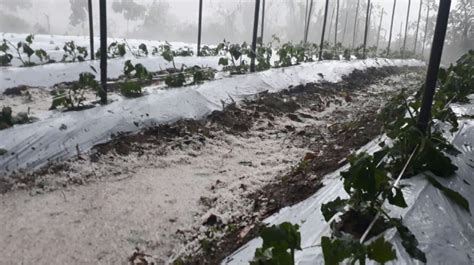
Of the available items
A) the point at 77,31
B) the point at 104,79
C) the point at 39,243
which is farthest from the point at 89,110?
the point at 77,31

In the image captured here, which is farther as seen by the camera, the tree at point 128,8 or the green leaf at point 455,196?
the tree at point 128,8

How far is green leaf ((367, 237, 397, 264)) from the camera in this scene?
1.39m

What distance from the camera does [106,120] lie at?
4.67 m

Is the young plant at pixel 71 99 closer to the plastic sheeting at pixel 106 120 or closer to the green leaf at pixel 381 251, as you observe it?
the plastic sheeting at pixel 106 120

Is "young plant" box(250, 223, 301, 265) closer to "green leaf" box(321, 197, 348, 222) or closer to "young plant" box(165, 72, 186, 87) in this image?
"green leaf" box(321, 197, 348, 222)

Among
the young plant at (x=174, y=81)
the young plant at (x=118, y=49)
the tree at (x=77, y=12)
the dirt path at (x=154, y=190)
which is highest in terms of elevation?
the tree at (x=77, y=12)

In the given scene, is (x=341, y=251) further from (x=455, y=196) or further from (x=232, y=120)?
(x=232, y=120)

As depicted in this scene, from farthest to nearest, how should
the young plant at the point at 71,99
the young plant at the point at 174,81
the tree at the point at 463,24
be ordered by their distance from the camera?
the tree at the point at 463,24 → the young plant at the point at 174,81 → the young plant at the point at 71,99

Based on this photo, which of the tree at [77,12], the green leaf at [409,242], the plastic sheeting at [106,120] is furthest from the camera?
the tree at [77,12]

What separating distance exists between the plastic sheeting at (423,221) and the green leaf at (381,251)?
1.12 feet

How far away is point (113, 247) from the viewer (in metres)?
2.80

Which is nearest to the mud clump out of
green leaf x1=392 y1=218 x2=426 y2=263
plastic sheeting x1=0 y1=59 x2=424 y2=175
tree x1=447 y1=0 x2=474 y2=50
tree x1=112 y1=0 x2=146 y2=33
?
plastic sheeting x1=0 y1=59 x2=424 y2=175

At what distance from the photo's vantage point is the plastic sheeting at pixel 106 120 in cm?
394

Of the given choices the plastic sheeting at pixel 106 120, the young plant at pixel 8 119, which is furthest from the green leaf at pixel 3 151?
the young plant at pixel 8 119
